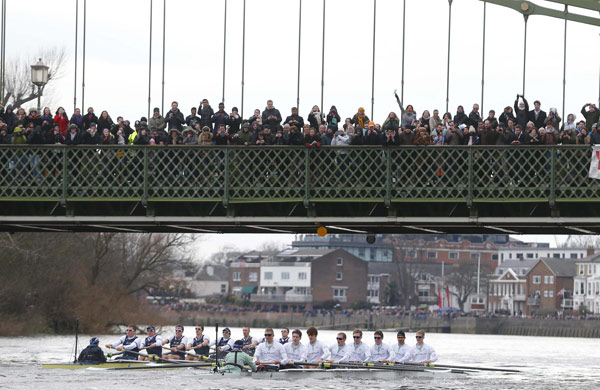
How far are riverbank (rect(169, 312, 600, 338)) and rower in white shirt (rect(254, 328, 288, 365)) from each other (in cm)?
9864

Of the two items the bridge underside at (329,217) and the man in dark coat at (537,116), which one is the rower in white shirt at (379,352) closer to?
the bridge underside at (329,217)

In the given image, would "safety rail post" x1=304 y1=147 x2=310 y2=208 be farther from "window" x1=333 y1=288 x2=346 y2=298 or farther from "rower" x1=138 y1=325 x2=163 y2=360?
"window" x1=333 y1=288 x2=346 y2=298

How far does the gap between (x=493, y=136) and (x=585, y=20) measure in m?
4.46

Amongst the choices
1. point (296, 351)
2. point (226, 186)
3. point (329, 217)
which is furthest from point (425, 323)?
point (226, 186)

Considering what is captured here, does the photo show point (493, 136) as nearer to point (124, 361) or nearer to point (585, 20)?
point (585, 20)

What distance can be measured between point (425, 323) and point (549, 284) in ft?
127

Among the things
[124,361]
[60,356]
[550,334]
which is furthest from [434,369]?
[550,334]

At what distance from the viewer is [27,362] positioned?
48.5 m

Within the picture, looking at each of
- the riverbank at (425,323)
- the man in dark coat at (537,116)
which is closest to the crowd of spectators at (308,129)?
the man in dark coat at (537,116)

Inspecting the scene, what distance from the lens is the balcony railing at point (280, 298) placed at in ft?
592

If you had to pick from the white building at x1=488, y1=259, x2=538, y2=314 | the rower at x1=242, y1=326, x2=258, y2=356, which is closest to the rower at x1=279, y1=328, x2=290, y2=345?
the rower at x1=242, y1=326, x2=258, y2=356

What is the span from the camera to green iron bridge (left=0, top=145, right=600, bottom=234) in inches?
1190

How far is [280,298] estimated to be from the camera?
183 m

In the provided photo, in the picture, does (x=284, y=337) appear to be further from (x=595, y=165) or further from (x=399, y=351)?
(x=595, y=165)
